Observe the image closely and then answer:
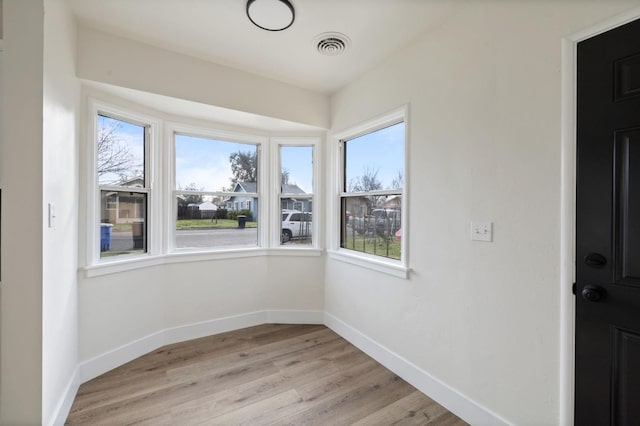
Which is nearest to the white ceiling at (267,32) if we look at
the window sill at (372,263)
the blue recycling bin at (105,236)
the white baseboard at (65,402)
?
the blue recycling bin at (105,236)

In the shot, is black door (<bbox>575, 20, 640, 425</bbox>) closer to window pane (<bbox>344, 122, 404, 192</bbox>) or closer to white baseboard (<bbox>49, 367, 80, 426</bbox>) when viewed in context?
window pane (<bbox>344, 122, 404, 192</bbox>)

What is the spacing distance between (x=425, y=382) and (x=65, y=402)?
7.94 ft

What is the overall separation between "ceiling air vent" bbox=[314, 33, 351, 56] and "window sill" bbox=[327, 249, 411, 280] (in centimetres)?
183

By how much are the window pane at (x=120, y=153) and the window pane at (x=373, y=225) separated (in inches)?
80.9

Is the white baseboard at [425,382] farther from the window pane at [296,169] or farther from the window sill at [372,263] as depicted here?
the window pane at [296,169]

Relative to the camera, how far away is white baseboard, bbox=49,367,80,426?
5.38 ft

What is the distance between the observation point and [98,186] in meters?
2.33

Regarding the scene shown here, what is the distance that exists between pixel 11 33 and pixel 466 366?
3161mm

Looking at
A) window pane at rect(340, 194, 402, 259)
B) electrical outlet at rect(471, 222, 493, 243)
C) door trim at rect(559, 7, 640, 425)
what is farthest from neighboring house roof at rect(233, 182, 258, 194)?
door trim at rect(559, 7, 640, 425)

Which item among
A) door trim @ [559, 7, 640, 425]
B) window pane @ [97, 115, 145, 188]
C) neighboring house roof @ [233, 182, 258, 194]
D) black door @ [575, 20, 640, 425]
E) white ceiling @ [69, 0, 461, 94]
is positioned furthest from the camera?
neighboring house roof @ [233, 182, 258, 194]

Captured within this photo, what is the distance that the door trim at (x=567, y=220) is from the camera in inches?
55.0

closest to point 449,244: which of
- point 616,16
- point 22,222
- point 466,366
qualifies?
point 466,366

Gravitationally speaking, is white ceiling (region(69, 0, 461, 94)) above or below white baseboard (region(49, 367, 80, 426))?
above

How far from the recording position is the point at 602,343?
1316mm
